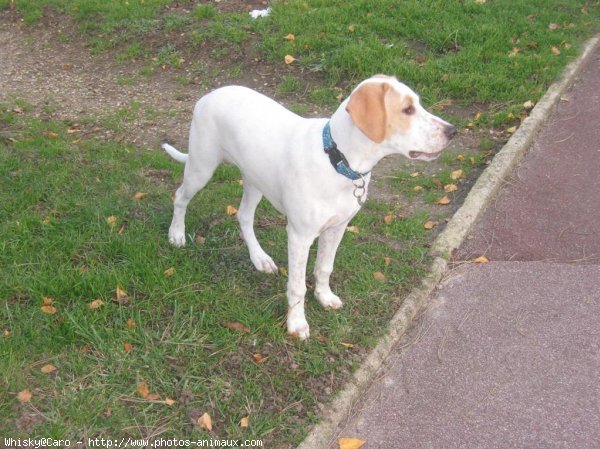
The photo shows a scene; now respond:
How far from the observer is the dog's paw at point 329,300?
376 centimetres

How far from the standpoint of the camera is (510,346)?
3521mm

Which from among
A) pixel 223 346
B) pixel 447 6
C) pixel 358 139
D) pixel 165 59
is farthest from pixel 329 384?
pixel 447 6

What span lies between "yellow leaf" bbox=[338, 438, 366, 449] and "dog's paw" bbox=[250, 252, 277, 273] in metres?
1.39

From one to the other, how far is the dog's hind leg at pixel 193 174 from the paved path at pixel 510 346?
166 cm

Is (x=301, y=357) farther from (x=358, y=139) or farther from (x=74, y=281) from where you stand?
(x=74, y=281)

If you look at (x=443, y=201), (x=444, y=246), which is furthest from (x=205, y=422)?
(x=443, y=201)

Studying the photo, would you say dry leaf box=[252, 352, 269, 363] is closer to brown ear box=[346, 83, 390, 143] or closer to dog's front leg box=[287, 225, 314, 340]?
dog's front leg box=[287, 225, 314, 340]

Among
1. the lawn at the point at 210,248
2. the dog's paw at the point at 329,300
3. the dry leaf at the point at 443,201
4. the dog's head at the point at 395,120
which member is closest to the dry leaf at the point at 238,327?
the lawn at the point at 210,248

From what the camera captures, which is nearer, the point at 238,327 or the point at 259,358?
the point at 259,358

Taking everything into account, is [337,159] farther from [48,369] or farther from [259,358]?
[48,369]

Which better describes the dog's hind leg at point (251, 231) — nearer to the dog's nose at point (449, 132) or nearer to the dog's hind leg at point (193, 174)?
the dog's hind leg at point (193, 174)

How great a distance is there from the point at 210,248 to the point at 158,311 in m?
0.78

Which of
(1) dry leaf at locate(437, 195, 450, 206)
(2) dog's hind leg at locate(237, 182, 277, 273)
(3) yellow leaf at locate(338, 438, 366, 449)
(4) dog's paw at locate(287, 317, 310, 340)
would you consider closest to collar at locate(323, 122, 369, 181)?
(4) dog's paw at locate(287, 317, 310, 340)

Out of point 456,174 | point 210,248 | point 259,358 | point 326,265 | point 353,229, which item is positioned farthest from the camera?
point 456,174
